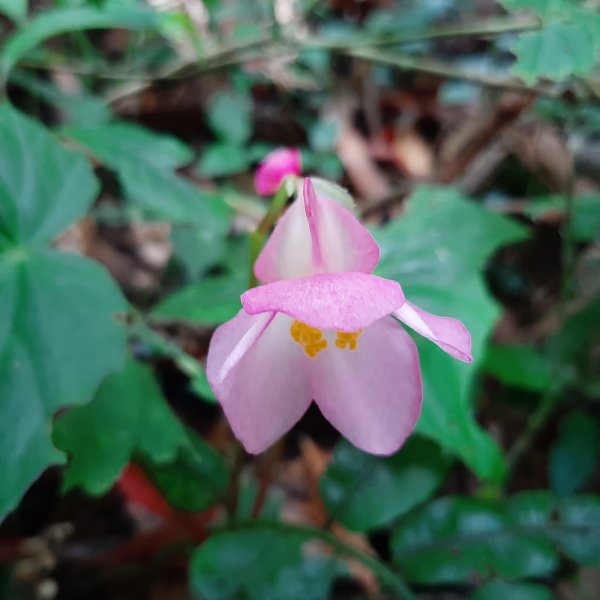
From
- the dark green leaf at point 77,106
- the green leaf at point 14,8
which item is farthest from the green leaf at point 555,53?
the dark green leaf at point 77,106

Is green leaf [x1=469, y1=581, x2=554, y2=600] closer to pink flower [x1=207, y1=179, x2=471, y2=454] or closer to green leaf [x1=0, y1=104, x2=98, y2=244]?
pink flower [x1=207, y1=179, x2=471, y2=454]

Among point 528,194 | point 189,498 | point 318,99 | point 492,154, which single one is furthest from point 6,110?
point 318,99

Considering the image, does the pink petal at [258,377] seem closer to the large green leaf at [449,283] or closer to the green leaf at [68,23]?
the large green leaf at [449,283]

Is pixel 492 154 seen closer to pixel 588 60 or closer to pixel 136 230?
pixel 588 60

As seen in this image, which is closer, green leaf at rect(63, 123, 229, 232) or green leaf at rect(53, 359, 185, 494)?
green leaf at rect(53, 359, 185, 494)

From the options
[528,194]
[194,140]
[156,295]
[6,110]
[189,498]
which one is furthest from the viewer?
[194,140]

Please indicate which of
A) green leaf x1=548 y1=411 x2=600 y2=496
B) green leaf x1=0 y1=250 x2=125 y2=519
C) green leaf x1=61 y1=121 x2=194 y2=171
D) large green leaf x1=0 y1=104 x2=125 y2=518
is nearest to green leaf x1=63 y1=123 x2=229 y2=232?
green leaf x1=61 y1=121 x2=194 y2=171

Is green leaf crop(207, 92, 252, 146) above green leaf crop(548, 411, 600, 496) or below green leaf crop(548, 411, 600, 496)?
above

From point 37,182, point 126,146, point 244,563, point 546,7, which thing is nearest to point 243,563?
point 244,563
